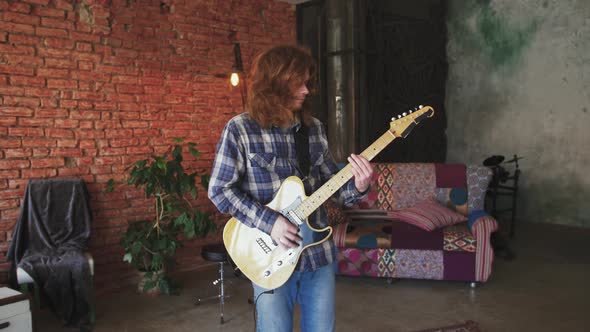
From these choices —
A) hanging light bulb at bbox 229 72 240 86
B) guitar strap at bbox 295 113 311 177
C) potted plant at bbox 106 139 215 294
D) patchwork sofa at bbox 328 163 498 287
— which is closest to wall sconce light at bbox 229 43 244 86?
hanging light bulb at bbox 229 72 240 86

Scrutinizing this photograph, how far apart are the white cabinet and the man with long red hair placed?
1.81m

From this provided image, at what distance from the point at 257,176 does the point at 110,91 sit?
285 centimetres

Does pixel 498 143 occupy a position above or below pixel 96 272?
above

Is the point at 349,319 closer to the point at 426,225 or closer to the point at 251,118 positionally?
the point at 426,225

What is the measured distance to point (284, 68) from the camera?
5.31 ft

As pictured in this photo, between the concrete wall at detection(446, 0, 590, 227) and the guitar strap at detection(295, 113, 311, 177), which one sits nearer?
the guitar strap at detection(295, 113, 311, 177)

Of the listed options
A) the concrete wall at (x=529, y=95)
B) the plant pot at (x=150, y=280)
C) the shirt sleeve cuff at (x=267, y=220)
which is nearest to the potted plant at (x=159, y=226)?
the plant pot at (x=150, y=280)

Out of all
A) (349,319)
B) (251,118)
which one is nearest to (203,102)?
(349,319)

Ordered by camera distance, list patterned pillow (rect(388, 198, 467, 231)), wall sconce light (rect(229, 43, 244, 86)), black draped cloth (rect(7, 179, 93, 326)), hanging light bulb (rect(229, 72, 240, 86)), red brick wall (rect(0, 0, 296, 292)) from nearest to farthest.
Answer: black draped cloth (rect(7, 179, 93, 326)) < red brick wall (rect(0, 0, 296, 292)) < patterned pillow (rect(388, 198, 467, 231)) < hanging light bulb (rect(229, 72, 240, 86)) < wall sconce light (rect(229, 43, 244, 86))

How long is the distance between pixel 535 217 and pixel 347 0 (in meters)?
3.94

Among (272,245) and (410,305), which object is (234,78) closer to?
(410,305)

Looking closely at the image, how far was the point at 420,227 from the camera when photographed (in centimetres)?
402

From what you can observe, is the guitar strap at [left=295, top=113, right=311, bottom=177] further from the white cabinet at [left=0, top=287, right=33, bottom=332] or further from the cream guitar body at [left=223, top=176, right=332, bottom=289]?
the white cabinet at [left=0, top=287, right=33, bottom=332]

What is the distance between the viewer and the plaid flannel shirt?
1.63 m
